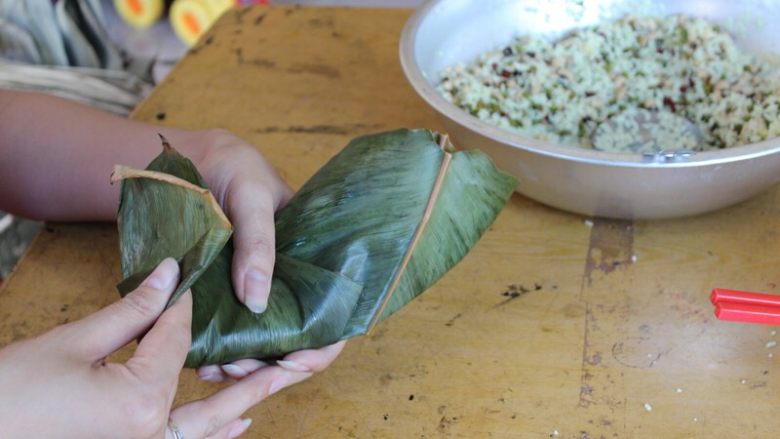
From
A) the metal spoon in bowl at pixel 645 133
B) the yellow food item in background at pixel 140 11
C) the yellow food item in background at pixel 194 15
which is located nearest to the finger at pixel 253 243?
the metal spoon in bowl at pixel 645 133

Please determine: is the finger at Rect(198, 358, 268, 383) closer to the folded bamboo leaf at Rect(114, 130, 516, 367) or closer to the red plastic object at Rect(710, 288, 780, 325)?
the folded bamboo leaf at Rect(114, 130, 516, 367)

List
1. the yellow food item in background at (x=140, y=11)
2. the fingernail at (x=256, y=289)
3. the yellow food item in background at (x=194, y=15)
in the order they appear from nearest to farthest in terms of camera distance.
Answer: the fingernail at (x=256, y=289), the yellow food item in background at (x=194, y=15), the yellow food item in background at (x=140, y=11)

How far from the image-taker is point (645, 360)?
72 cm

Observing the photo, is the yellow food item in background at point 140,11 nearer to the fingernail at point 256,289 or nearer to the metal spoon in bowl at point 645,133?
the metal spoon in bowl at point 645,133

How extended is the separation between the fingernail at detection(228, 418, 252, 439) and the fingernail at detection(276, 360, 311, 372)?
56 mm

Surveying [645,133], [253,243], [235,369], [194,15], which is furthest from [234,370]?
[194,15]

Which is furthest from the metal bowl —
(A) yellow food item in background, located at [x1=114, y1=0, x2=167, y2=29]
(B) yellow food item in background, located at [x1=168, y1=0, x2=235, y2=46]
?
(A) yellow food item in background, located at [x1=114, y1=0, x2=167, y2=29]

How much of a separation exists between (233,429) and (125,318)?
0.50 ft

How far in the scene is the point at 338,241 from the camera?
2.27 ft

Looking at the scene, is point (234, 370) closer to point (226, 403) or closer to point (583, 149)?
point (226, 403)

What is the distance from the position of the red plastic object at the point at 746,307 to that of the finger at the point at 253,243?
0.38m

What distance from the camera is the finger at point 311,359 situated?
0.67 meters

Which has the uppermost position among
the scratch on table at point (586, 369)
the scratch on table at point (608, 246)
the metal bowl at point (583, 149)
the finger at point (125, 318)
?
the finger at point (125, 318)

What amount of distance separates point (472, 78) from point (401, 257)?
1.25 ft
